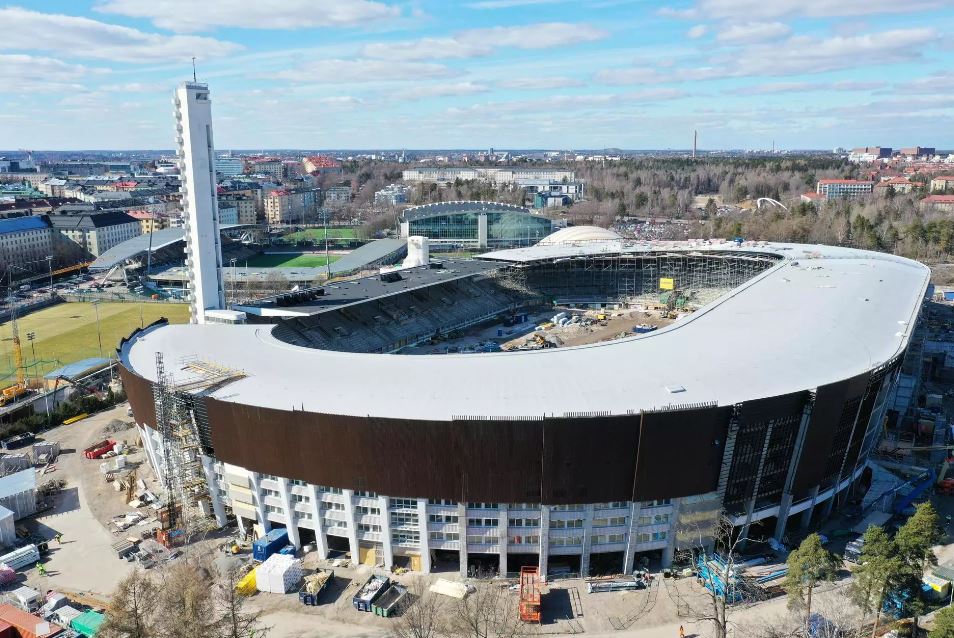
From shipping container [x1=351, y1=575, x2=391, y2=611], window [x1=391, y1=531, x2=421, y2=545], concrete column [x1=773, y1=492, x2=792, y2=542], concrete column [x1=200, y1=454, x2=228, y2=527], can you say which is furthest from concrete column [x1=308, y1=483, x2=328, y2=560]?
concrete column [x1=773, y1=492, x2=792, y2=542]

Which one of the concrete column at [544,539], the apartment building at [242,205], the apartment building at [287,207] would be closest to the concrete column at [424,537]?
the concrete column at [544,539]

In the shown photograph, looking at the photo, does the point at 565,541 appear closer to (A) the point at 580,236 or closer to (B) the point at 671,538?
(B) the point at 671,538

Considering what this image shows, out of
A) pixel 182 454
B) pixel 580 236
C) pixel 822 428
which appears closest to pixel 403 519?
pixel 182 454

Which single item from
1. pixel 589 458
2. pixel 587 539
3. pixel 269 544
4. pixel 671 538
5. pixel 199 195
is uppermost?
pixel 199 195

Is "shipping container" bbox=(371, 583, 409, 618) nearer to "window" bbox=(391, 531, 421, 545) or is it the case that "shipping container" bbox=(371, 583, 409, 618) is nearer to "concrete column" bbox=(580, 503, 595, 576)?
"window" bbox=(391, 531, 421, 545)

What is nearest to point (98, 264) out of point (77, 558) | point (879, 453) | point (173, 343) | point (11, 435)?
point (11, 435)

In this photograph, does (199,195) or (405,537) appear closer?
(405,537)
